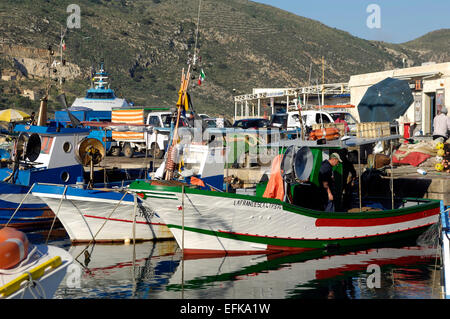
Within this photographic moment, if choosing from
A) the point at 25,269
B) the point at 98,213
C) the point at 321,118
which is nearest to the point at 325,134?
the point at 98,213

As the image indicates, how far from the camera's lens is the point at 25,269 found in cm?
820

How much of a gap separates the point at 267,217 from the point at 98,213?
4.53m

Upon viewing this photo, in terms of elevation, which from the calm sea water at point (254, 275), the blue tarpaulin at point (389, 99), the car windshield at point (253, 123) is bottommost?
the calm sea water at point (254, 275)

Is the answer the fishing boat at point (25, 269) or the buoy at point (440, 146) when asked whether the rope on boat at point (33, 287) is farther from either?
the buoy at point (440, 146)

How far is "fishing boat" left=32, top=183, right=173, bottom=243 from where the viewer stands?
15461 millimetres

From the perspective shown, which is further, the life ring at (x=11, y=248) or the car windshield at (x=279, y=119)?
the car windshield at (x=279, y=119)

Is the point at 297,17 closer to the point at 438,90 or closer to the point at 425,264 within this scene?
the point at 438,90

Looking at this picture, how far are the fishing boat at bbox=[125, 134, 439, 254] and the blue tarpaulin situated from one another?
8051 millimetres

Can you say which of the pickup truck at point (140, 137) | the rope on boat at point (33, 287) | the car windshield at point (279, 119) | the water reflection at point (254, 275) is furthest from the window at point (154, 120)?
the rope on boat at point (33, 287)

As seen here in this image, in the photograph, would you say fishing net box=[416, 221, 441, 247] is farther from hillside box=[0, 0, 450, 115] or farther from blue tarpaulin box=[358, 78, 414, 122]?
hillside box=[0, 0, 450, 115]

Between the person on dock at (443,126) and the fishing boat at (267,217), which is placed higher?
the person on dock at (443,126)

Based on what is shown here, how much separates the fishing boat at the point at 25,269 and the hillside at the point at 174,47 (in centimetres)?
5621

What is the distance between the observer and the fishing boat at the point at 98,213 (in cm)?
1546
